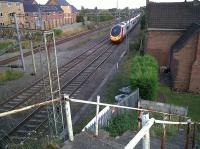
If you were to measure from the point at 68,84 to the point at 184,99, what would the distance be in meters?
8.95

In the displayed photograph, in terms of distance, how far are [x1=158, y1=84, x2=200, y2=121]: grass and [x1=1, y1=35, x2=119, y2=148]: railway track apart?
6595 millimetres

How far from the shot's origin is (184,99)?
20.0m

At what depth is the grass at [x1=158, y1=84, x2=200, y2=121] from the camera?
17391 millimetres

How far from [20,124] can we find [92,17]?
7715cm

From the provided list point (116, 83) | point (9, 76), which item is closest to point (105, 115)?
point (116, 83)

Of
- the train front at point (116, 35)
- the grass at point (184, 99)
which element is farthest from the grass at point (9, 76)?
the train front at point (116, 35)

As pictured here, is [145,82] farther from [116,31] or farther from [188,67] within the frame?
[116,31]

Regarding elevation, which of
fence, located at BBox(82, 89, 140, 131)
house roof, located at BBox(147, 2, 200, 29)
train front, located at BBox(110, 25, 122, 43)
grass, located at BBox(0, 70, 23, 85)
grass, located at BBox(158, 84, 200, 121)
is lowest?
grass, located at BBox(158, 84, 200, 121)

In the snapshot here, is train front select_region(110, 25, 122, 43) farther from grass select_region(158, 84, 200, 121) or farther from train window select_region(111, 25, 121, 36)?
grass select_region(158, 84, 200, 121)

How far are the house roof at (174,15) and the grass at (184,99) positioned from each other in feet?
22.7

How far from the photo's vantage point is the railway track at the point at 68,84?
532 inches

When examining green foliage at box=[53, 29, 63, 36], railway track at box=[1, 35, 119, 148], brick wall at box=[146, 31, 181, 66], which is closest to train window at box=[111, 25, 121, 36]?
railway track at box=[1, 35, 119, 148]

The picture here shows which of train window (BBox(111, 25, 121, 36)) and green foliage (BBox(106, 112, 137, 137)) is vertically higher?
train window (BBox(111, 25, 121, 36))

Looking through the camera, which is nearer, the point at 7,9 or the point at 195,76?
the point at 195,76
